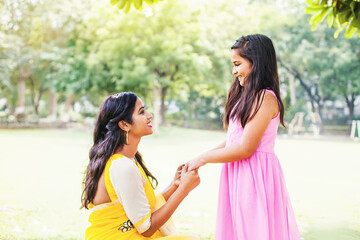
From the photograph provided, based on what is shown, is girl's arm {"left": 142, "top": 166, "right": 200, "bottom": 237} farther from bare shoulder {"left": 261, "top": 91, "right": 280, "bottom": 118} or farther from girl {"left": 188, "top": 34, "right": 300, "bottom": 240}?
bare shoulder {"left": 261, "top": 91, "right": 280, "bottom": 118}

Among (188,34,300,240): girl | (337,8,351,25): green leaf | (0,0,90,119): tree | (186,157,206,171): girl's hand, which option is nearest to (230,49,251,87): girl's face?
(188,34,300,240): girl

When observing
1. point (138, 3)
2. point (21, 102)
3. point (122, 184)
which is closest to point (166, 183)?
point (138, 3)

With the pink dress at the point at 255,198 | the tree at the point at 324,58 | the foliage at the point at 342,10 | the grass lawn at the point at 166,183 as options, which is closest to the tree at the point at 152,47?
the tree at the point at 324,58

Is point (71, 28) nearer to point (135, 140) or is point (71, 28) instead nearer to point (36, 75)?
point (36, 75)

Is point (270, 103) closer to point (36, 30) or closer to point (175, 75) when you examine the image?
point (175, 75)

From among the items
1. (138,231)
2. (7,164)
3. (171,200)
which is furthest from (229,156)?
(7,164)

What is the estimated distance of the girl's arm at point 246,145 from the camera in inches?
62.0

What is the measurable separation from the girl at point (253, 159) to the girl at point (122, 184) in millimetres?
225

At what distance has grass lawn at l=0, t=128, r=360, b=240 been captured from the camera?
3.59 m

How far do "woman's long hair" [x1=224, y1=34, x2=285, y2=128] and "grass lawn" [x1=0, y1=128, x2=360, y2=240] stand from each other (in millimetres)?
778

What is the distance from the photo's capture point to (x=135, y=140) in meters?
1.56

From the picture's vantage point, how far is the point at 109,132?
1.50 m

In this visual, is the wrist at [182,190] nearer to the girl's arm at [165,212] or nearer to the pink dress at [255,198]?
the girl's arm at [165,212]

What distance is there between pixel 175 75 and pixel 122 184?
1426 centimetres
